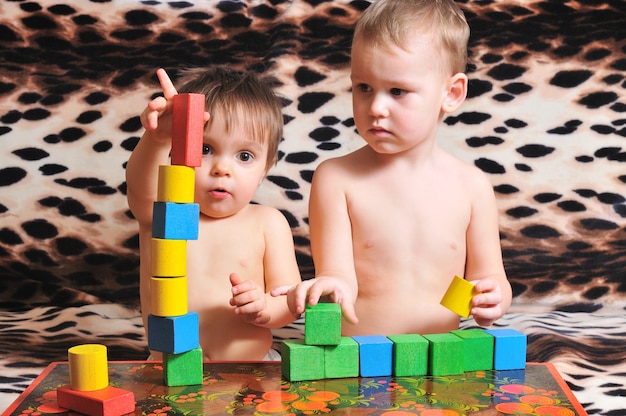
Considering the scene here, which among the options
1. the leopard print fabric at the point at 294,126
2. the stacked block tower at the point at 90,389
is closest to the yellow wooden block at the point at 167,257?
the stacked block tower at the point at 90,389

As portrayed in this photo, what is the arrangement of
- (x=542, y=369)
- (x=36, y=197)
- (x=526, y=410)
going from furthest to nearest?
(x=36, y=197)
(x=542, y=369)
(x=526, y=410)

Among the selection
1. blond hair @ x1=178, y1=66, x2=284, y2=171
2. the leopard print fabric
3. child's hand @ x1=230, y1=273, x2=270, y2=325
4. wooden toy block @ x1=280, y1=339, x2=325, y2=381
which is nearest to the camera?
wooden toy block @ x1=280, y1=339, x2=325, y2=381

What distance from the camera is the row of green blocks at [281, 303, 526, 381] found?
37.1 inches

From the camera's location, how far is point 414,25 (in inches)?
44.7

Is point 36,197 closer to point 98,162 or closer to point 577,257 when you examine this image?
point 98,162

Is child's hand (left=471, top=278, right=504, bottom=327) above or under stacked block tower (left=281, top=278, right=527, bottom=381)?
above

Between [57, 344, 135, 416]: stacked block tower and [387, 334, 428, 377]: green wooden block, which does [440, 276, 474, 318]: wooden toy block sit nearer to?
[387, 334, 428, 377]: green wooden block

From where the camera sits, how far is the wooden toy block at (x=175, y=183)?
0.89 m

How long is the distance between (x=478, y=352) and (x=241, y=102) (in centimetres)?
51

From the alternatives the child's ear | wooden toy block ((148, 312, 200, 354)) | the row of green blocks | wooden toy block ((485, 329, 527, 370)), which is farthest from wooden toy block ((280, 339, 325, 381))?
the child's ear

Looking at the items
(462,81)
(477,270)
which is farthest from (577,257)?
(462,81)

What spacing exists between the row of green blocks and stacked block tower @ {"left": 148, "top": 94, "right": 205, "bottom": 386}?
131 mm

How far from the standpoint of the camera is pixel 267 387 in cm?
92

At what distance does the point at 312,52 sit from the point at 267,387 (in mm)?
909
